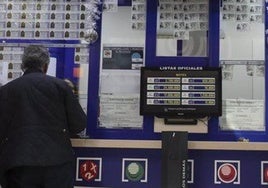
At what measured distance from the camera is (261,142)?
10.3 feet

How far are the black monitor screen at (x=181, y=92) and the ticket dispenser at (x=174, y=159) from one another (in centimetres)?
18

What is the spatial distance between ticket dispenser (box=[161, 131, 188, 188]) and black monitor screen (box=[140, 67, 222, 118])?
18cm

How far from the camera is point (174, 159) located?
10.1 feet

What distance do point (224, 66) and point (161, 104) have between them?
1.77 feet

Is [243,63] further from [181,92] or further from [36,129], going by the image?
[36,129]

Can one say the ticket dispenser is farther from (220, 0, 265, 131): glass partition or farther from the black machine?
(220, 0, 265, 131): glass partition

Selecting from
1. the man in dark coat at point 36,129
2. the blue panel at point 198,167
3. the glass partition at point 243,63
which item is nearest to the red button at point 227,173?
the blue panel at point 198,167

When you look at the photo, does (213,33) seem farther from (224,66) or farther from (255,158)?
(255,158)

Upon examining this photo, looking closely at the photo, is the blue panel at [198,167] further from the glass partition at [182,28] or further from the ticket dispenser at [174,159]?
the glass partition at [182,28]

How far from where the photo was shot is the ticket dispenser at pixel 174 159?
307 centimetres

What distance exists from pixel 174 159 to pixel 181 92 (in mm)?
484

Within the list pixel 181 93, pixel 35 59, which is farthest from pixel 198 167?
pixel 35 59

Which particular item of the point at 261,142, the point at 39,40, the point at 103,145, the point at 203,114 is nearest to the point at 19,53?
the point at 39,40

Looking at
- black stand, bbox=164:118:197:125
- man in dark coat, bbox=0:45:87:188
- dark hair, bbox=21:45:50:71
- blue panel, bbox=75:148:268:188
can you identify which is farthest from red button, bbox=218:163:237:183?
dark hair, bbox=21:45:50:71
